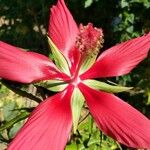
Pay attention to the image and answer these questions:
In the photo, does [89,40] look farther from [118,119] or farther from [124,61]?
[118,119]

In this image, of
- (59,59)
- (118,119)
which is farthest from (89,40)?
(118,119)

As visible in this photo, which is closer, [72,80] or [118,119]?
[118,119]

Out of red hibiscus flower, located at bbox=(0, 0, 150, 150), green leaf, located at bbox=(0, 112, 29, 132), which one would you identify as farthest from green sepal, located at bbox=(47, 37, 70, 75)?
green leaf, located at bbox=(0, 112, 29, 132)

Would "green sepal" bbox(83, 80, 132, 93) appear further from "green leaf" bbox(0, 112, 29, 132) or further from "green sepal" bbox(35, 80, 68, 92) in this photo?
"green leaf" bbox(0, 112, 29, 132)

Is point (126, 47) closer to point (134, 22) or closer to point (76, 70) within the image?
point (76, 70)

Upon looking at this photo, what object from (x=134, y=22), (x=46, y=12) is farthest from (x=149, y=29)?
(x=46, y=12)

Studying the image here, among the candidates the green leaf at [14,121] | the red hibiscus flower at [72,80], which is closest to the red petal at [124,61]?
the red hibiscus flower at [72,80]

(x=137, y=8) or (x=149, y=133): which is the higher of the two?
(x=137, y=8)

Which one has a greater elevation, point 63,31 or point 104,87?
point 63,31
